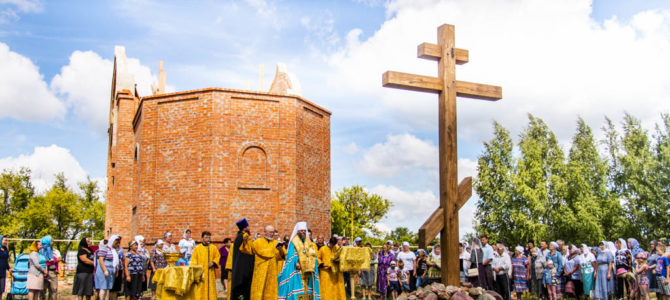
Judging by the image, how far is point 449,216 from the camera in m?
6.78

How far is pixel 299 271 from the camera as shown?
9.80 m

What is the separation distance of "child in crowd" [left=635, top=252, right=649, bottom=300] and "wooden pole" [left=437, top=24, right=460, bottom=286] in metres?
8.54

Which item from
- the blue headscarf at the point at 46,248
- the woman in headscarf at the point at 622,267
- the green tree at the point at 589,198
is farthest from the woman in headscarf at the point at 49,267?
the green tree at the point at 589,198

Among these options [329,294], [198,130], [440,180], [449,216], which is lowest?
[329,294]

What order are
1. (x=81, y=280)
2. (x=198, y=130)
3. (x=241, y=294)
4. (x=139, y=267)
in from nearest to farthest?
(x=241, y=294) → (x=81, y=280) → (x=139, y=267) → (x=198, y=130)

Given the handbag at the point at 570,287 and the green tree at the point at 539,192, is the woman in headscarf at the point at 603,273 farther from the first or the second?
the green tree at the point at 539,192

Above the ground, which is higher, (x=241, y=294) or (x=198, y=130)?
(x=198, y=130)

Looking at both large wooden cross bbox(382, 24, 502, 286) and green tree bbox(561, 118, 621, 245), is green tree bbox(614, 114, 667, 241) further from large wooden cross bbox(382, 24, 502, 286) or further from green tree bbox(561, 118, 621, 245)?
large wooden cross bbox(382, 24, 502, 286)

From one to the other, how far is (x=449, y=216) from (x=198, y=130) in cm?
1369

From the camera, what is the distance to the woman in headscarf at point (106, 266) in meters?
11.6

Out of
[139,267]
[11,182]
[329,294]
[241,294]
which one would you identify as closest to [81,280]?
[139,267]

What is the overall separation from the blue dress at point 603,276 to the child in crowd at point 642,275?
91 cm

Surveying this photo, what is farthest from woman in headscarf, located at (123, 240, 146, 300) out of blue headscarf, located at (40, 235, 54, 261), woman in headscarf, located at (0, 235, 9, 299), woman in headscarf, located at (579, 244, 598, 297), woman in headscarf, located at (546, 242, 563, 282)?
woman in headscarf, located at (579, 244, 598, 297)

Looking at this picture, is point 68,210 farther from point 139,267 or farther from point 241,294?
point 241,294
